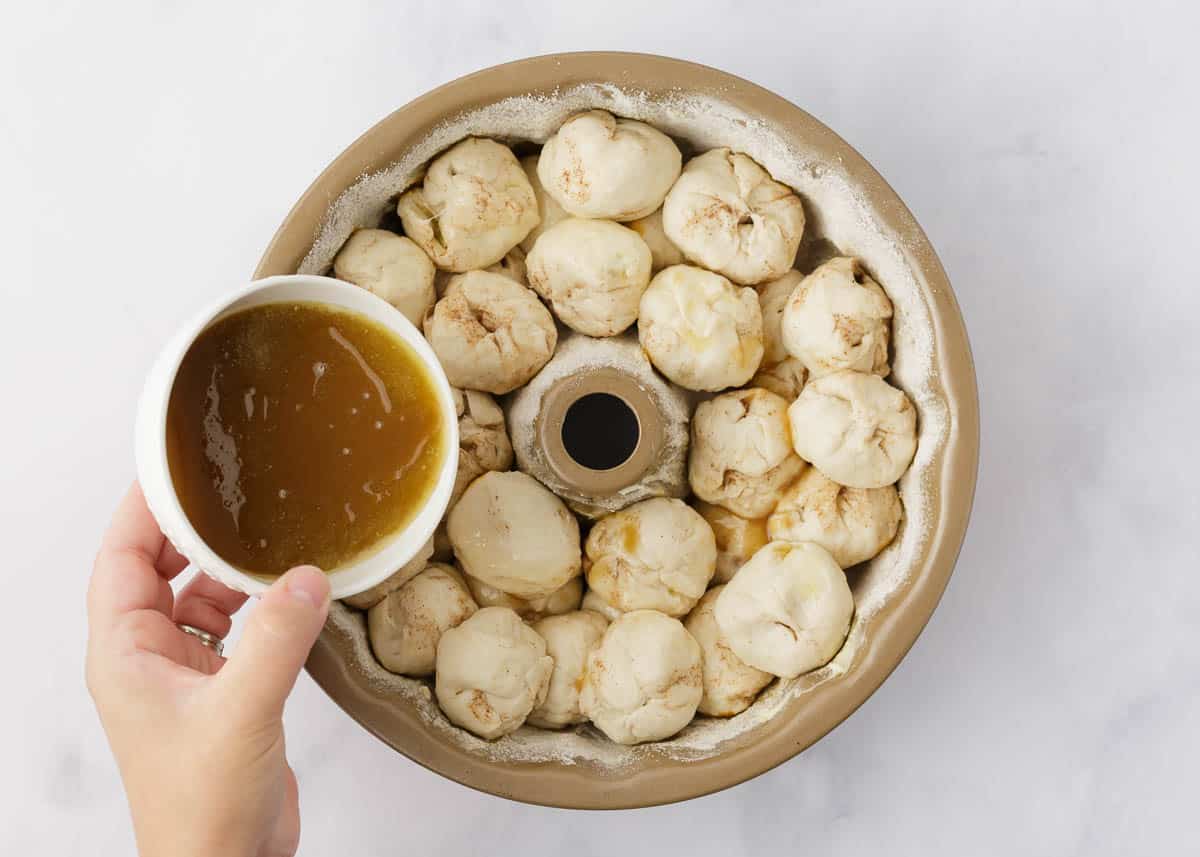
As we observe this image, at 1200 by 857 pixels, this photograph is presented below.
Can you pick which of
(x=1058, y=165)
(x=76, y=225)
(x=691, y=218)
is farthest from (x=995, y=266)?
(x=76, y=225)

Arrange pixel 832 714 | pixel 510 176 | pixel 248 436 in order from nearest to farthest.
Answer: pixel 248 436, pixel 832 714, pixel 510 176

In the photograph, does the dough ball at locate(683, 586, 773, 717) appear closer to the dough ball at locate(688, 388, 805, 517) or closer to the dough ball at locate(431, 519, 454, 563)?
the dough ball at locate(688, 388, 805, 517)

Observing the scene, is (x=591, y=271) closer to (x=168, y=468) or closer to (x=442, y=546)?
(x=442, y=546)

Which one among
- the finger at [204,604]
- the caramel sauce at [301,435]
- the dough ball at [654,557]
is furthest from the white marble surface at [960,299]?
the caramel sauce at [301,435]

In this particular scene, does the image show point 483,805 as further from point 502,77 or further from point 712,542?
point 502,77

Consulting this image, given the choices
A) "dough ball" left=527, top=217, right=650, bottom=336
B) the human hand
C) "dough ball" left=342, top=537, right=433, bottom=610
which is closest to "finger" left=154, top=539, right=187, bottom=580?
the human hand

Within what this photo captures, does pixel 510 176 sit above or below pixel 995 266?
below
